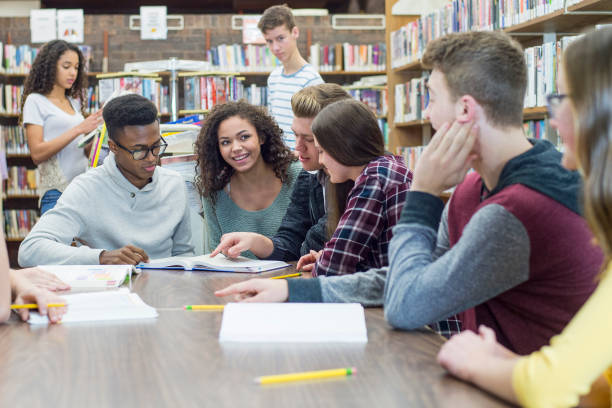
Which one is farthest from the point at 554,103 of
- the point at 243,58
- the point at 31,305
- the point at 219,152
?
the point at 243,58

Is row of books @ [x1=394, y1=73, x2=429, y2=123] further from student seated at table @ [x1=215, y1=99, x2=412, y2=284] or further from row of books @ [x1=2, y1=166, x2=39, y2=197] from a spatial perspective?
row of books @ [x1=2, y1=166, x2=39, y2=197]

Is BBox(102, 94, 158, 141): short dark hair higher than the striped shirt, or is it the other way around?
the striped shirt

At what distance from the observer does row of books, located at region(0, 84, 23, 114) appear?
617 cm

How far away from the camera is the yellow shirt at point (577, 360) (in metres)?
0.65

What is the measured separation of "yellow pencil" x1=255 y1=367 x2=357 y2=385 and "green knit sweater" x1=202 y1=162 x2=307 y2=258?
1438 millimetres

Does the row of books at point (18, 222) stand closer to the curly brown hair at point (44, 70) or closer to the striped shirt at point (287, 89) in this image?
the curly brown hair at point (44, 70)

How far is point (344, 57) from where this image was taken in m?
6.41

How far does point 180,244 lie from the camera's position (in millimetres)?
2320

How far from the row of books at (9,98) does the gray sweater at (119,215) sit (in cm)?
449

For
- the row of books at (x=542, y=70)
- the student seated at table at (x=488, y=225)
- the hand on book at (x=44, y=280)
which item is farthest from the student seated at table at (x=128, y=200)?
the row of books at (x=542, y=70)

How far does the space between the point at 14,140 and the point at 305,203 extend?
195 inches

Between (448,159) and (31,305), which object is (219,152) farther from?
(448,159)

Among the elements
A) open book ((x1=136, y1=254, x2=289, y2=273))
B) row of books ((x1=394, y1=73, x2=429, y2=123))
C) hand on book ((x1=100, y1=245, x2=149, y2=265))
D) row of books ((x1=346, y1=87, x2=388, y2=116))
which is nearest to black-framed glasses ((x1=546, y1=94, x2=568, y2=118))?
open book ((x1=136, y1=254, x2=289, y2=273))

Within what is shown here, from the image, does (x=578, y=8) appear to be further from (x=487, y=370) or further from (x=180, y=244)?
(x=487, y=370)
